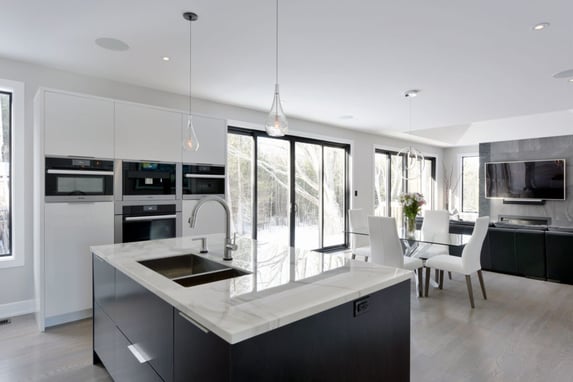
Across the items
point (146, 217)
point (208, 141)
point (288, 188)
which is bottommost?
point (146, 217)

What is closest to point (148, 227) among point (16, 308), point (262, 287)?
point (16, 308)

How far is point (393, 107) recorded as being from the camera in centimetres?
500

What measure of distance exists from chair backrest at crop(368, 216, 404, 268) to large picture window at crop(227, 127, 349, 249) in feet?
4.60

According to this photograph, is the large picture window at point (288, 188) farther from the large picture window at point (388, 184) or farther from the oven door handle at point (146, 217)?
the oven door handle at point (146, 217)

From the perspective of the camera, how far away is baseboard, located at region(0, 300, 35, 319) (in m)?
3.26

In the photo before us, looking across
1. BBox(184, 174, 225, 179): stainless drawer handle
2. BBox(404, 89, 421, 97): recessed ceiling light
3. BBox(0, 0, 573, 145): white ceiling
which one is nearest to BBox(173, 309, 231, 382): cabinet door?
BBox(0, 0, 573, 145): white ceiling

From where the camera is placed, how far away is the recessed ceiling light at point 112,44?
278cm

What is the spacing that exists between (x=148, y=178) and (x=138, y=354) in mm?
2241

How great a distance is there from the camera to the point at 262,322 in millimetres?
1089

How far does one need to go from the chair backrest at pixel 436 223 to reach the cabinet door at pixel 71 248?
4072 mm

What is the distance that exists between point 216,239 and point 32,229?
7.16ft

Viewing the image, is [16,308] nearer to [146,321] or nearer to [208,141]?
[208,141]

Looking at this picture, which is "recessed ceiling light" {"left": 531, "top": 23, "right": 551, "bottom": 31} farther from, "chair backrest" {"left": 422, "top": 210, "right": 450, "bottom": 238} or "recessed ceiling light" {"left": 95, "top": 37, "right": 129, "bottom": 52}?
"recessed ceiling light" {"left": 95, "top": 37, "right": 129, "bottom": 52}

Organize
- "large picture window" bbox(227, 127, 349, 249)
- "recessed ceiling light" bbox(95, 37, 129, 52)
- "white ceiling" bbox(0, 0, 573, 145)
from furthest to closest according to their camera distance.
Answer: "large picture window" bbox(227, 127, 349, 249), "recessed ceiling light" bbox(95, 37, 129, 52), "white ceiling" bbox(0, 0, 573, 145)
